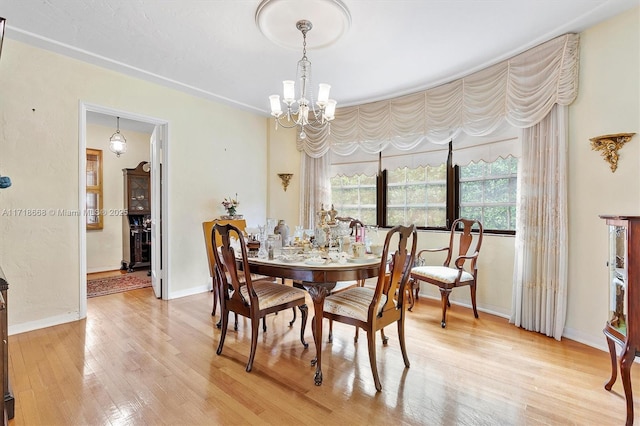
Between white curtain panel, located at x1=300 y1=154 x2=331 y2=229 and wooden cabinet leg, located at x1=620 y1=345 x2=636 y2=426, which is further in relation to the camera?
white curtain panel, located at x1=300 y1=154 x2=331 y2=229

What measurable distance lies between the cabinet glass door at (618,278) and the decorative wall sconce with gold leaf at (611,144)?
0.80 m

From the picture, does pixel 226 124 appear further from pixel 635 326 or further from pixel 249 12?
pixel 635 326

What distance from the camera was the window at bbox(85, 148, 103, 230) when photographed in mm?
5336

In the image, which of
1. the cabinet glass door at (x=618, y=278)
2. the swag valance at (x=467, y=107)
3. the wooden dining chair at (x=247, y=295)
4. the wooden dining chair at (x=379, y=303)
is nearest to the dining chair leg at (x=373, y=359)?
the wooden dining chair at (x=379, y=303)

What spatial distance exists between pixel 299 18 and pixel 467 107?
2152mm

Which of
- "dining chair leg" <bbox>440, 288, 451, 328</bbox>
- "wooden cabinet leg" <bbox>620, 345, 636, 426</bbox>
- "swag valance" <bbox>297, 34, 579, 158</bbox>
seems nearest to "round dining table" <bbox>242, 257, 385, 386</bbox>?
"dining chair leg" <bbox>440, 288, 451, 328</bbox>

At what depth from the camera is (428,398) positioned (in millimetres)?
1868

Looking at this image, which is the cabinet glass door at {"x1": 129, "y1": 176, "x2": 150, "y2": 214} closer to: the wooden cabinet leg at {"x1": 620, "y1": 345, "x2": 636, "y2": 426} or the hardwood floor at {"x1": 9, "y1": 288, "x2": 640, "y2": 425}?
the hardwood floor at {"x1": 9, "y1": 288, "x2": 640, "y2": 425}

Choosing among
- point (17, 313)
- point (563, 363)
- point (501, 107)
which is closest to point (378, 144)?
point (501, 107)

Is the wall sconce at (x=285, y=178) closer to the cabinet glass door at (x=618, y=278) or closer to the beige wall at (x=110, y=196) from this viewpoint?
the beige wall at (x=110, y=196)

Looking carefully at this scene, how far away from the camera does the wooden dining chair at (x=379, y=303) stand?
6.43 feet

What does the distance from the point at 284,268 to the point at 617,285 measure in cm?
215

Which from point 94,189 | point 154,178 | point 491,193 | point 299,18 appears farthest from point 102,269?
point 491,193

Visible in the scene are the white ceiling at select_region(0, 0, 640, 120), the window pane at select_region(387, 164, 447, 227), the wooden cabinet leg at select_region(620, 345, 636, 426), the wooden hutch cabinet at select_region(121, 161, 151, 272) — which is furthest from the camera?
the wooden hutch cabinet at select_region(121, 161, 151, 272)
